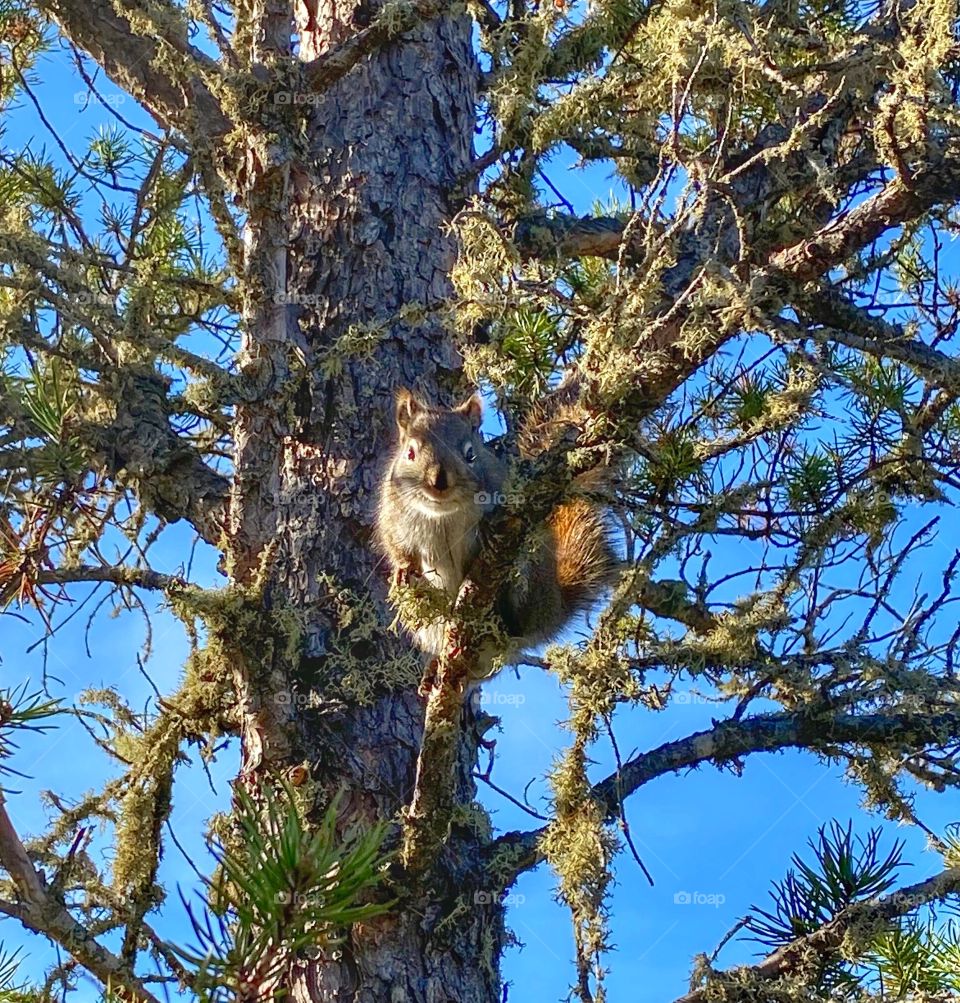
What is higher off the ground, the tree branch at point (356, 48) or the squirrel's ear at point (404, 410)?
the tree branch at point (356, 48)

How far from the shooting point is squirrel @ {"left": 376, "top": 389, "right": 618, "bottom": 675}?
2902 mm

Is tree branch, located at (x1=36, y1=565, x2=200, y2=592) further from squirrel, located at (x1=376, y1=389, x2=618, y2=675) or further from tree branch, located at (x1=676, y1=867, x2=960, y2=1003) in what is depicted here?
tree branch, located at (x1=676, y1=867, x2=960, y2=1003)

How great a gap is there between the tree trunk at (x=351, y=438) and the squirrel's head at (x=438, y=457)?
0.06 meters

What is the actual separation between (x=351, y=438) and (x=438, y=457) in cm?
23

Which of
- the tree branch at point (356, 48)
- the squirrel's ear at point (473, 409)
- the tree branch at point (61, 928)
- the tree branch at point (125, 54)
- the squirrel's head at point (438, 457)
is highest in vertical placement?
the tree branch at point (125, 54)

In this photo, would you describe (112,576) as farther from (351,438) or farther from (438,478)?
(438,478)

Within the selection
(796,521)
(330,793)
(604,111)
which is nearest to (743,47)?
(604,111)

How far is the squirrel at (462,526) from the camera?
9.52 feet

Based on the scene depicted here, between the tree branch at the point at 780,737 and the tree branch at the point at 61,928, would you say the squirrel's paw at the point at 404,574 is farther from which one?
the tree branch at the point at 61,928

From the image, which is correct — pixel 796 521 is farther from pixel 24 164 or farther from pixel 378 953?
pixel 24 164

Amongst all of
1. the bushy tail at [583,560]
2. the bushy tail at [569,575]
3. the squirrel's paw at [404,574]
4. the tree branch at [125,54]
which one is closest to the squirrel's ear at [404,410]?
the squirrel's paw at [404,574]

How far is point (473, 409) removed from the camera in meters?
3.17

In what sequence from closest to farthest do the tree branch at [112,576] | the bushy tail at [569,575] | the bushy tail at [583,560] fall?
the tree branch at [112,576]
the bushy tail at [569,575]
the bushy tail at [583,560]

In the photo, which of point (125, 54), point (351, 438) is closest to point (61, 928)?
point (351, 438)
